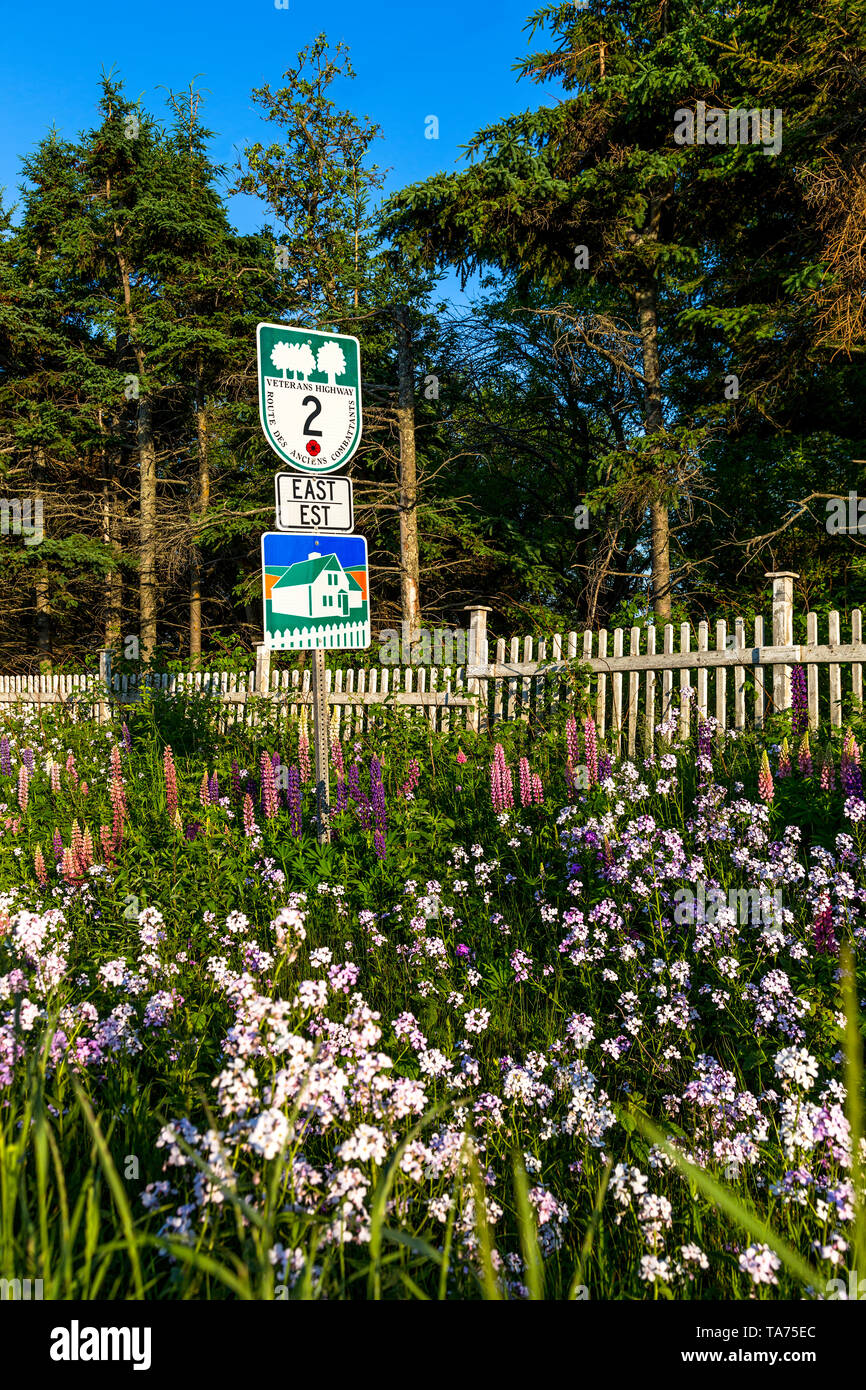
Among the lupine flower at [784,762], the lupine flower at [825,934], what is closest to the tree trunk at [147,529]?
the lupine flower at [784,762]

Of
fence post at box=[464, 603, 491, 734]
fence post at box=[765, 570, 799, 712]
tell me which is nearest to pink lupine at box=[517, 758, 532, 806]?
fence post at box=[765, 570, 799, 712]

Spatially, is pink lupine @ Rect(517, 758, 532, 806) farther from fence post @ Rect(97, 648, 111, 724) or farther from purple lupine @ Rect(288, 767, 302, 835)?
fence post @ Rect(97, 648, 111, 724)

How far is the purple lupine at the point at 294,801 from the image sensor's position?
4.91m

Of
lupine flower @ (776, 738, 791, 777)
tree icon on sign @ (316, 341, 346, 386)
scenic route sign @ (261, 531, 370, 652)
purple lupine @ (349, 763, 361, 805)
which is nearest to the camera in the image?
scenic route sign @ (261, 531, 370, 652)

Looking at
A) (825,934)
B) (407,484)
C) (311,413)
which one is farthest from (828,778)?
(407,484)

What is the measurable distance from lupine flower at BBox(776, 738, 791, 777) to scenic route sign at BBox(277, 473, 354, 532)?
10.5 ft

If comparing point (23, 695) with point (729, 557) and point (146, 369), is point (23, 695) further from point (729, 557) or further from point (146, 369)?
point (729, 557)

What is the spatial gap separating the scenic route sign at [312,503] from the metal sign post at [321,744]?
813 millimetres

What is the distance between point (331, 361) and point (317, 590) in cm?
155

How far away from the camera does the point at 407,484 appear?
46.1 ft

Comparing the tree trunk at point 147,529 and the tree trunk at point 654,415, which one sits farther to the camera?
the tree trunk at point 147,529

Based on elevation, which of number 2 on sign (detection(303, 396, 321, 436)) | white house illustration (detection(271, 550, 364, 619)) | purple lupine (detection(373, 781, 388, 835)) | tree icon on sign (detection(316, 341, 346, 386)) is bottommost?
purple lupine (detection(373, 781, 388, 835))

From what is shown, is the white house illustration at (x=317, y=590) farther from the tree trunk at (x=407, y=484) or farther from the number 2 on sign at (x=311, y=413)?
the tree trunk at (x=407, y=484)

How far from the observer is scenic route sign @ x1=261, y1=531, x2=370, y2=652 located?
452 cm
